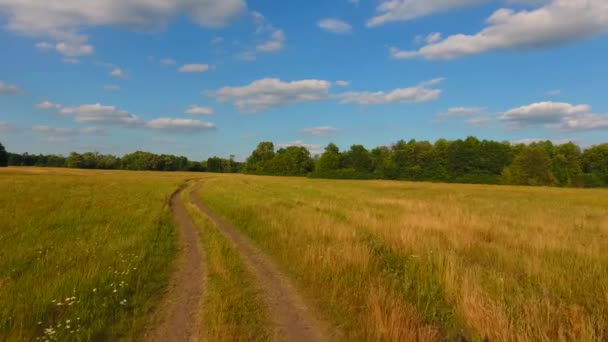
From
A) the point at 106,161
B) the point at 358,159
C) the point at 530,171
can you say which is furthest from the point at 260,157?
the point at 530,171

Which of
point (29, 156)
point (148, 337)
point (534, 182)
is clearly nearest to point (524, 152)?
point (534, 182)

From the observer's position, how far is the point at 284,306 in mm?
5555

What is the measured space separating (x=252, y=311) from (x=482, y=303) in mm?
3775

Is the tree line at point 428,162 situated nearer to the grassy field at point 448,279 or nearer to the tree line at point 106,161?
the tree line at point 106,161

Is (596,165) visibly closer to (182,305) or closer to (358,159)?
(358,159)

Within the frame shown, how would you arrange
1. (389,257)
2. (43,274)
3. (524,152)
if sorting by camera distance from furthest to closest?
(524,152)
(389,257)
(43,274)

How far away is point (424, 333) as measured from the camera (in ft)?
14.1

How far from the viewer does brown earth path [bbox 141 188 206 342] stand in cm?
454

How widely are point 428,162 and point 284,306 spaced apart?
99062 mm

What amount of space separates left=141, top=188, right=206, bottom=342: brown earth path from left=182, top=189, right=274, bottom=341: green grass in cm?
16

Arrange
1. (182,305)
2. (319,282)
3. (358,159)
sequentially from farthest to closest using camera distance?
(358,159)
(319,282)
(182,305)

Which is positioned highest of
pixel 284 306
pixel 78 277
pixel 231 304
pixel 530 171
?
pixel 530 171

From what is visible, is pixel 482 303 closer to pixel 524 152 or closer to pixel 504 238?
pixel 504 238

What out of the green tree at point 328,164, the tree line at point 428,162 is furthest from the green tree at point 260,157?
the green tree at point 328,164
